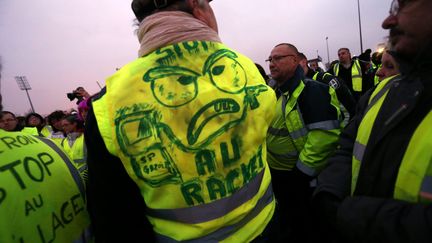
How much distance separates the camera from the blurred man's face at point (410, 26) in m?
1.05

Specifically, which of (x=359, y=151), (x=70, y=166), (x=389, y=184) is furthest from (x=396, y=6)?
(x=70, y=166)

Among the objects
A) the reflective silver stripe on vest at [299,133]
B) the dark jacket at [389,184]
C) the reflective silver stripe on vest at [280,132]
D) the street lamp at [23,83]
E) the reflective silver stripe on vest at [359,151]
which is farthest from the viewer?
the street lamp at [23,83]

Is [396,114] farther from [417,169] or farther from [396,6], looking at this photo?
[396,6]

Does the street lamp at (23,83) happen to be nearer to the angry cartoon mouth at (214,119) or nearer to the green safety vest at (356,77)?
the green safety vest at (356,77)

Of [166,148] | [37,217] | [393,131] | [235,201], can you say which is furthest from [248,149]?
[37,217]

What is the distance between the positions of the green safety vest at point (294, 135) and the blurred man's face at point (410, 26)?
54.8 inches

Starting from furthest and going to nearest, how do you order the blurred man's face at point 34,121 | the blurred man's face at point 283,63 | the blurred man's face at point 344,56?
the blurred man's face at point 34,121 → the blurred man's face at point 344,56 → the blurred man's face at point 283,63

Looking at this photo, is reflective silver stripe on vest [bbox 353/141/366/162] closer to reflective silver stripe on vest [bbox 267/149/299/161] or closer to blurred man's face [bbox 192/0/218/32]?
blurred man's face [bbox 192/0/218/32]

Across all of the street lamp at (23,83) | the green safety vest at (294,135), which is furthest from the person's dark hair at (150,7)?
the street lamp at (23,83)

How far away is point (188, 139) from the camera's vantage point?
111cm

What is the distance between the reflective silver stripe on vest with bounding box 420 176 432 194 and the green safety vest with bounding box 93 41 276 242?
2.17 ft

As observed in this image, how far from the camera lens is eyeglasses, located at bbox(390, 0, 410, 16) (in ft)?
3.81

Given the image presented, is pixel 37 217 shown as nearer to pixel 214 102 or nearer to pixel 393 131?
pixel 214 102

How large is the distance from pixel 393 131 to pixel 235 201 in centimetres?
76
